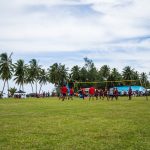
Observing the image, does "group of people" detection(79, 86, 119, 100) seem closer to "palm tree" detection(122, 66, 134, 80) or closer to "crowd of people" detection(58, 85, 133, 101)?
"crowd of people" detection(58, 85, 133, 101)

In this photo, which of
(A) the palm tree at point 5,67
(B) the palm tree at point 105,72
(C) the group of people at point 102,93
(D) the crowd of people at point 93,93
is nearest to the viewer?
(D) the crowd of people at point 93,93

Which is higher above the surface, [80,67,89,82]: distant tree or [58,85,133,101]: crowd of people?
[80,67,89,82]: distant tree

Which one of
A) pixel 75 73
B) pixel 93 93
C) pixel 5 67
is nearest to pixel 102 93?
pixel 93 93

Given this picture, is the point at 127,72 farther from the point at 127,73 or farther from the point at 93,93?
the point at 93,93

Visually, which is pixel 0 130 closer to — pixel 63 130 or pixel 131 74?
pixel 63 130

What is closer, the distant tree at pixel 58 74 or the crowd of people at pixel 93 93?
the crowd of people at pixel 93 93

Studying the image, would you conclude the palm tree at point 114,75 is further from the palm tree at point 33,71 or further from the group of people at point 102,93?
the group of people at point 102,93

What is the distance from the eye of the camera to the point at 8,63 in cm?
10275

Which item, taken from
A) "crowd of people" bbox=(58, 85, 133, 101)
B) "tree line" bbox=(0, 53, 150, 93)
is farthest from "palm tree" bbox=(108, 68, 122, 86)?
"crowd of people" bbox=(58, 85, 133, 101)

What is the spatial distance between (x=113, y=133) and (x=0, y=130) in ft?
11.7

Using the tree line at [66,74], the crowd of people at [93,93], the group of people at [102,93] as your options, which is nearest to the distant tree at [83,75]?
the tree line at [66,74]

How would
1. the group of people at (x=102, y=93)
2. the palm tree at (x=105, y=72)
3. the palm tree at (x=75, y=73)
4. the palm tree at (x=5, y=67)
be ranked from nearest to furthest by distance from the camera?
the group of people at (x=102, y=93) → the palm tree at (x=5, y=67) → the palm tree at (x=75, y=73) → the palm tree at (x=105, y=72)

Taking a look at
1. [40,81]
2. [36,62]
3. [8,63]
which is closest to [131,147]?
[8,63]

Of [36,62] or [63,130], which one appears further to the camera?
[36,62]
